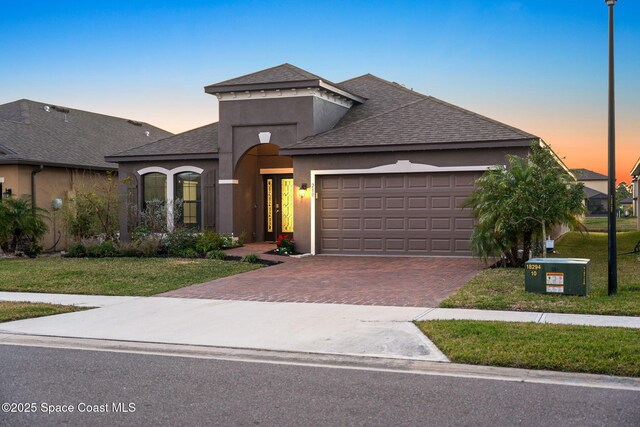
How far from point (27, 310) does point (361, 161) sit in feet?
36.8

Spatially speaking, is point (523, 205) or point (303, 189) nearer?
point (523, 205)

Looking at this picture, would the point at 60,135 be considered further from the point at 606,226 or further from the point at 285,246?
the point at 606,226

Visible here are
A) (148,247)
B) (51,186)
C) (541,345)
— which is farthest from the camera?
(51,186)

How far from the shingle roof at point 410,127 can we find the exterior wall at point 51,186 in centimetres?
1067

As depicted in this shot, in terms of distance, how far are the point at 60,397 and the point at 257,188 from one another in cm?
1822

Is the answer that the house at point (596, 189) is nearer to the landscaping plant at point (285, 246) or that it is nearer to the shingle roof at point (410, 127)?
the shingle roof at point (410, 127)

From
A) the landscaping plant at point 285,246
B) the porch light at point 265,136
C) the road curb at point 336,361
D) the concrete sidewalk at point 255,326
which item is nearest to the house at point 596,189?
the porch light at point 265,136

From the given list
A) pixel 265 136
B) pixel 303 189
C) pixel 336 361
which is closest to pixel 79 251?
pixel 265 136

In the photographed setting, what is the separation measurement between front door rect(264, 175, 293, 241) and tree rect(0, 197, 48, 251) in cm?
766

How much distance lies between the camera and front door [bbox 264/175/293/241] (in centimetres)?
2461

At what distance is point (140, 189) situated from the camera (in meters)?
24.8

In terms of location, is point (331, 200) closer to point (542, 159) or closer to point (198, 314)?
point (542, 159)

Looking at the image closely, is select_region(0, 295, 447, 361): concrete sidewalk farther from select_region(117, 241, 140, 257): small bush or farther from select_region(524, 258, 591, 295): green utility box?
select_region(117, 241, 140, 257): small bush

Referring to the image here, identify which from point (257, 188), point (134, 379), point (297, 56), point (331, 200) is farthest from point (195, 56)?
point (134, 379)
